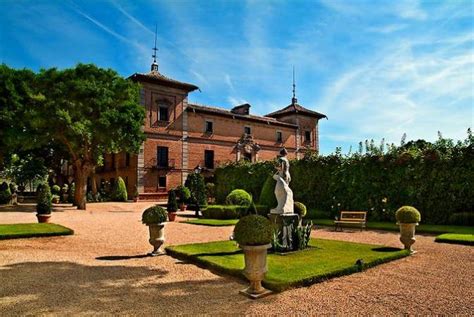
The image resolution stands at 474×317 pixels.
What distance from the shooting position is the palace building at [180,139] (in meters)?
30.9

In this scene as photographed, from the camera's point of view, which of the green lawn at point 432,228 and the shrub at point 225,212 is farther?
the shrub at point 225,212

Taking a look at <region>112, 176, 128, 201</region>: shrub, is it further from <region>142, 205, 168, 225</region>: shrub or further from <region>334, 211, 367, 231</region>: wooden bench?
<region>142, 205, 168, 225</region>: shrub

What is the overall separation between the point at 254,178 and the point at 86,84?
1332cm

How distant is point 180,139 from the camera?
33031 millimetres

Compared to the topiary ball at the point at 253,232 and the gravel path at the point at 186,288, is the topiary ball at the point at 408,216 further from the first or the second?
the topiary ball at the point at 253,232

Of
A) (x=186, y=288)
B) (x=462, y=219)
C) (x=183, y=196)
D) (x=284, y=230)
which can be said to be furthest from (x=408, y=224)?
(x=183, y=196)

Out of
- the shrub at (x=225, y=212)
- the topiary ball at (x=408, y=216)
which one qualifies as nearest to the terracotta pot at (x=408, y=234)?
the topiary ball at (x=408, y=216)

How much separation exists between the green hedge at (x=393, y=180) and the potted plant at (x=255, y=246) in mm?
12828

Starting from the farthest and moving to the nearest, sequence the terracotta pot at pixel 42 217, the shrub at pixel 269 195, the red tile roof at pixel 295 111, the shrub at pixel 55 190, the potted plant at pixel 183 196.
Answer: the red tile roof at pixel 295 111
the shrub at pixel 55 190
the potted plant at pixel 183 196
the shrub at pixel 269 195
the terracotta pot at pixel 42 217

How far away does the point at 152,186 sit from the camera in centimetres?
3089

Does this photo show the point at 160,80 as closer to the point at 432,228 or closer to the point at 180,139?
the point at 180,139

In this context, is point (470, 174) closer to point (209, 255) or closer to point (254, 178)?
point (209, 255)

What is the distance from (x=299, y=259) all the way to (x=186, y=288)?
2.99 meters

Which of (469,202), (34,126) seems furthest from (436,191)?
(34,126)
